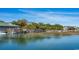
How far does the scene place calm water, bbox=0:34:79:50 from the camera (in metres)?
2.47

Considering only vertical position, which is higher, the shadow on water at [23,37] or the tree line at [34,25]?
the tree line at [34,25]

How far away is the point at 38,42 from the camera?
8.18ft

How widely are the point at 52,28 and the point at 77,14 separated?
0.29 m

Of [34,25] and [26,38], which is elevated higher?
[34,25]

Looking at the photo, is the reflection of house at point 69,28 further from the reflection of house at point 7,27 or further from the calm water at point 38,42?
the reflection of house at point 7,27

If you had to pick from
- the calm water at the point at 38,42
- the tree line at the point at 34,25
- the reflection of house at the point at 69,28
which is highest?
the tree line at the point at 34,25

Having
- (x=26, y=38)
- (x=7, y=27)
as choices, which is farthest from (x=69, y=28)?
(x=7, y=27)

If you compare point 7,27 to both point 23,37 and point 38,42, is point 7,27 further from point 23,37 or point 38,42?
point 38,42

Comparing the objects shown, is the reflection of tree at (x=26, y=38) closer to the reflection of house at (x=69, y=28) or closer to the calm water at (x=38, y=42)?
the calm water at (x=38, y=42)

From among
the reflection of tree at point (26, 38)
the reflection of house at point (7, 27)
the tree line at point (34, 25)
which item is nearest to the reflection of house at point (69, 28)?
the tree line at point (34, 25)

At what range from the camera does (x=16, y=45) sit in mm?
2486

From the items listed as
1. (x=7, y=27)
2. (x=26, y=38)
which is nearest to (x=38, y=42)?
(x=26, y=38)

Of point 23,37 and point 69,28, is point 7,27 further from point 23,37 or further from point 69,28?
point 69,28

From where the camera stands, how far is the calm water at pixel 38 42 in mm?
2471
